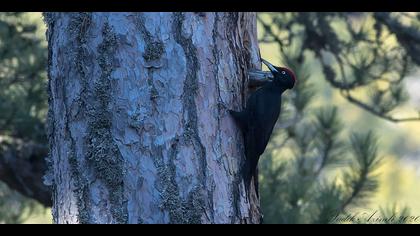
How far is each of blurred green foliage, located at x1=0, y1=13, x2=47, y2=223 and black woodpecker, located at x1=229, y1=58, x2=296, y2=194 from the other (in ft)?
4.60

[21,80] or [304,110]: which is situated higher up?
[21,80]

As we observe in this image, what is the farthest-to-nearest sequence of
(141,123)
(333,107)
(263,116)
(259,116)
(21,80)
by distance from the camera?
(333,107) → (21,80) → (263,116) → (259,116) → (141,123)

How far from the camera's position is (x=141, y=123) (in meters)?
3.28

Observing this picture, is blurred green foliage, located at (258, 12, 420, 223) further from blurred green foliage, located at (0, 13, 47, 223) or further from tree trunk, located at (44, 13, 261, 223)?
tree trunk, located at (44, 13, 261, 223)

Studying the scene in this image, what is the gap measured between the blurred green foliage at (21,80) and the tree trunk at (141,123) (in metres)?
1.52

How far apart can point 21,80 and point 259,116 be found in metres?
1.71

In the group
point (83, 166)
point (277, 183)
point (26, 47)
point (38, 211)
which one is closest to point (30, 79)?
point (26, 47)

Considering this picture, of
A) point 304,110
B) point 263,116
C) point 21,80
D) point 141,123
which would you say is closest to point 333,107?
point 304,110

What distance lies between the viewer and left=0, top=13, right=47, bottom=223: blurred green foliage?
4.95m

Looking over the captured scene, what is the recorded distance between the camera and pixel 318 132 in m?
5.40

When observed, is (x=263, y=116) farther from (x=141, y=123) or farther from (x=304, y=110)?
(x=304, y=110)

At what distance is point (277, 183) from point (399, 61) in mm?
A: 1063

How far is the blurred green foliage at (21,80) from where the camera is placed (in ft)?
16.2

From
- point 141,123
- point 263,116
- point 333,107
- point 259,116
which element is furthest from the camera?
point 333,107
